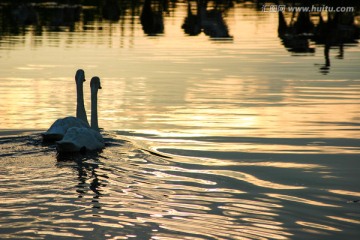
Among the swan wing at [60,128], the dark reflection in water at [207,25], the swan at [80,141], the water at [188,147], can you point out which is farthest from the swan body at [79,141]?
the dark reflection in water at [207,25]

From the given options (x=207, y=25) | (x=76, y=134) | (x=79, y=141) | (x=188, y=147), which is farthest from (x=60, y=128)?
(x=207, y=25)

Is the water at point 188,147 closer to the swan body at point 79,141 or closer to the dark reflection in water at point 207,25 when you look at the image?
the swan body at point 79,141

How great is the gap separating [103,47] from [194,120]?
1758 cm

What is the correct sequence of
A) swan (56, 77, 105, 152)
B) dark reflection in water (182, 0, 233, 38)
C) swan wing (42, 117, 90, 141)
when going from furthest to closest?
dark reflection in water (182, 0, 233, 38) → swan wing (42, 117, 90, 141) → swan (56, 77, 105, 152)

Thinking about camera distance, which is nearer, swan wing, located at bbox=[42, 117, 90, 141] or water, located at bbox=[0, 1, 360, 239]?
water, located at bbox=[0, 1, 360, 239]

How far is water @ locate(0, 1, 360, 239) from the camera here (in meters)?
11.9

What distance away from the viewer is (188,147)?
17344 millimetres

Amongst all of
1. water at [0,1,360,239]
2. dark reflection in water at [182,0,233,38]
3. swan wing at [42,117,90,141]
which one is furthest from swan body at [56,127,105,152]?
dark reflection in water at [182,0,233,38]

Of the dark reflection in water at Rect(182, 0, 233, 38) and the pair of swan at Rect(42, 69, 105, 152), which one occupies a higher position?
the dark reflection in water at Rect(182, 0, 233, 38)

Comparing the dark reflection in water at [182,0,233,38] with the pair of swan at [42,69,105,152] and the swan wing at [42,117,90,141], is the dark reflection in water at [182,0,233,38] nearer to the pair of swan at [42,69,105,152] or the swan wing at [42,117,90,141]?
the pair of swan at [42,69,105,152]

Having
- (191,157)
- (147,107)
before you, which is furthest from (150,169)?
(147,107)

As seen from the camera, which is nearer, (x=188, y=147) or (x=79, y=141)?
(x=79, y=141)

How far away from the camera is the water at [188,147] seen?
11852mm

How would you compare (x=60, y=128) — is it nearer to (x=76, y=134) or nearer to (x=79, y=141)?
(x=76, y=134)
